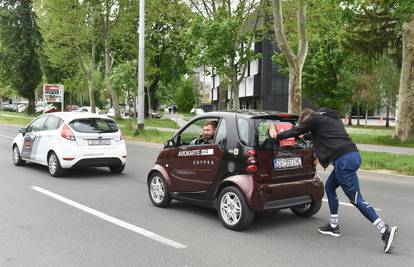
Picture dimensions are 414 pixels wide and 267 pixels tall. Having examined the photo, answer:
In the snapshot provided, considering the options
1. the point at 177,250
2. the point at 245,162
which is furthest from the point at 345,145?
the point at 177,250

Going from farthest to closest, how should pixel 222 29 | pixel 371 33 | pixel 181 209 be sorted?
pixel 371 33
pixel 222 29
pixel 181 209

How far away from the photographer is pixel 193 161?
724cm

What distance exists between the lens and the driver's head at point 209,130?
7.09m

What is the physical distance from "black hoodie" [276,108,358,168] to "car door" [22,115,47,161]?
7.89 metres

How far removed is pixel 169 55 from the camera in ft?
156

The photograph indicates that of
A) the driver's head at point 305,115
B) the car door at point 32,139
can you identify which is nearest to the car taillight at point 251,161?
the driver's head at point 305,115

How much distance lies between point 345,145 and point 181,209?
3005 mm

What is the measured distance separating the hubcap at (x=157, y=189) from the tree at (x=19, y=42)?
4516cm

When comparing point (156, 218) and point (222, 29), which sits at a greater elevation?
point (222, 29)

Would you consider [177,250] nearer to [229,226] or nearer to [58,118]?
[229,226]

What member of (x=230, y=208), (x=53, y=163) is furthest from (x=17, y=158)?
(x=230, y=208)

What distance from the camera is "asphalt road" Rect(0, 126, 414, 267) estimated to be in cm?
527

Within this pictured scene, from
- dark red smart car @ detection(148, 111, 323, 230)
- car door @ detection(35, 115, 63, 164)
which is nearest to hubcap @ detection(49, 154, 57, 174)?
car door @ detection(35, 115, 63, 164)

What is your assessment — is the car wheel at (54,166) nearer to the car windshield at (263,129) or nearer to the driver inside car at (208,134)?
the driver inside car at (208,134)
